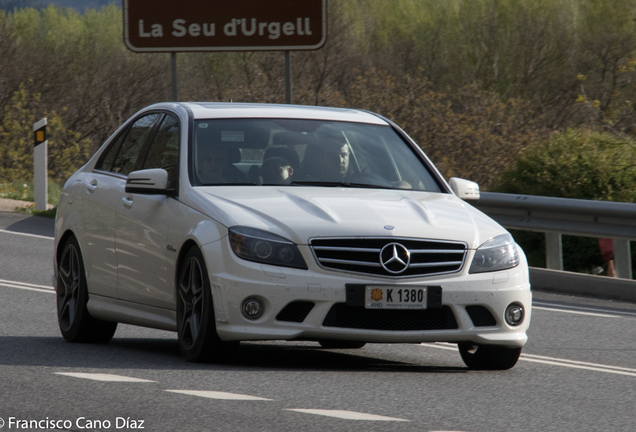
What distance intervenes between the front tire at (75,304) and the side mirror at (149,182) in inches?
49.8

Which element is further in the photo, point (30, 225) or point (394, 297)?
point (30, 225)

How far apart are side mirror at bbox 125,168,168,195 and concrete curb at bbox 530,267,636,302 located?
585cm

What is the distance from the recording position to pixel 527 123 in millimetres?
29641

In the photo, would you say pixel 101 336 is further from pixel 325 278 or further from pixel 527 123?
pixel 527 123

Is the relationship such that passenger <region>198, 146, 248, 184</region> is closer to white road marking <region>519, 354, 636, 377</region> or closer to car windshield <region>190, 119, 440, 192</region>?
car windshield <region>190, 119, 440, 192</region>

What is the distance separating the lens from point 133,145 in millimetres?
8516

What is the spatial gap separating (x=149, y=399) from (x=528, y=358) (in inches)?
123

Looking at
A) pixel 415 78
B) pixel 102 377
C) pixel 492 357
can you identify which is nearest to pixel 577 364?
pixel 492 357

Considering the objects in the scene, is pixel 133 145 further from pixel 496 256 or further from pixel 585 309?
pixel 585 309

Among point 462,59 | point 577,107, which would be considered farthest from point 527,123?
point 462,59

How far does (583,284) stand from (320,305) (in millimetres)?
6126

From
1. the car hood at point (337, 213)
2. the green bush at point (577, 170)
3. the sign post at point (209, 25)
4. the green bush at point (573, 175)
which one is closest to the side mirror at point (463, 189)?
the car hood at point (337, 213)

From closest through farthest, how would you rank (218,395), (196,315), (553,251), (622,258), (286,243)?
(218,395), (286,243), (196,315), (622,258), (553,251)

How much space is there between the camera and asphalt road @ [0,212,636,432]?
542 centimetres
